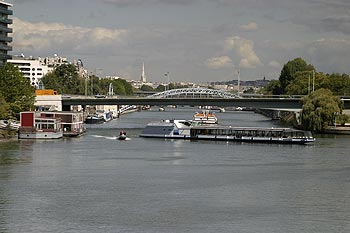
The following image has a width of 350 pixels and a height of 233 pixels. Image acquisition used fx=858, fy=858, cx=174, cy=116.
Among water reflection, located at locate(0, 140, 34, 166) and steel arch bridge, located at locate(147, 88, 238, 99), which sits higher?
steel arch bridge, located at locate(147, 88, 238, 99)

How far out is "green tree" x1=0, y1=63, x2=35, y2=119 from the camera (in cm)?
6341

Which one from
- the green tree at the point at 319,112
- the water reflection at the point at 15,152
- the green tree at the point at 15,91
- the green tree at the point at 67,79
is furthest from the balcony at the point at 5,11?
the water reflection at the point at 15,152

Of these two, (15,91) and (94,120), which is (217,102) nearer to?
(94,120)

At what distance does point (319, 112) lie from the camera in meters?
66.4

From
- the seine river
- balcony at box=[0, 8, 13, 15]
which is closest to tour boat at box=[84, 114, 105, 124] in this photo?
balcony at box=[0, 8, 13, 15]

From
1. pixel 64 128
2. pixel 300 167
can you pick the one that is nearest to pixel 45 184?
pixel 300 167

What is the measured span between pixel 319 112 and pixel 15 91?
2328cm

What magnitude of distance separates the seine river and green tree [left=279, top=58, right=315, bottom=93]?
7182cm

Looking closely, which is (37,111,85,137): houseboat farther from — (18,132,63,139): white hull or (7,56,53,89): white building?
(7,56,53,89): white building

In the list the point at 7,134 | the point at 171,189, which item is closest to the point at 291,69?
the point at 7,134

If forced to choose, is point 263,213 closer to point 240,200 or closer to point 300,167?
point 240,200

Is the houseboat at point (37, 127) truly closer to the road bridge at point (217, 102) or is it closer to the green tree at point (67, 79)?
the road bridge at point (217, 102)

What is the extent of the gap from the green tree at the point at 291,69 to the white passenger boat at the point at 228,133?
60534 millimetres

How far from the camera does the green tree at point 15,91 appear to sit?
Answer: 63406 mm
